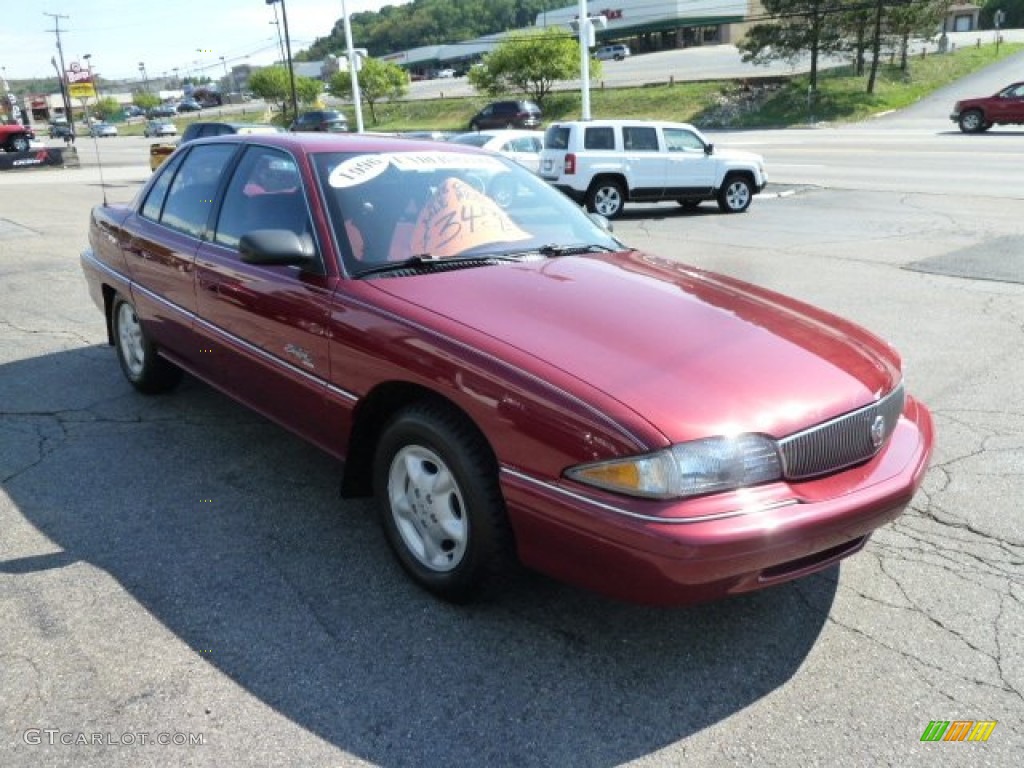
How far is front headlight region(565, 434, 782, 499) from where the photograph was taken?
255cm

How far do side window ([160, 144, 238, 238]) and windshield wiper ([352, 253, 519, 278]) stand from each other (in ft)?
4.62

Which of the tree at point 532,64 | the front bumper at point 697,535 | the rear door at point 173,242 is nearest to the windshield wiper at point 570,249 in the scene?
the front bumper at point 697,535

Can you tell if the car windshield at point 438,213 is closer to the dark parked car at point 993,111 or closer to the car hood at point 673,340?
the car hood at point 673,340

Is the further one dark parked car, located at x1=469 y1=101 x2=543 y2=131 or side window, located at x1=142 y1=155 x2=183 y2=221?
dark parked car, located at x1=469 y1=101 x2=543 y2=131

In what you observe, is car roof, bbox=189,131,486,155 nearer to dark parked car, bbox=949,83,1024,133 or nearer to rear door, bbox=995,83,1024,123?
dark parked car, bbox=949,83,1024,133

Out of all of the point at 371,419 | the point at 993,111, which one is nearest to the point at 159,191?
the point at 371,419

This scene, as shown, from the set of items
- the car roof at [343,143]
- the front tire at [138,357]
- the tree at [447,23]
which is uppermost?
the tree at [447,23]

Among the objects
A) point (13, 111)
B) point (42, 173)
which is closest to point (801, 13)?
point (42, 173)

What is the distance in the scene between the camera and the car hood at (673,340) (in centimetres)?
273

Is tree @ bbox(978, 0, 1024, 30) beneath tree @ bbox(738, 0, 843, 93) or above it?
above

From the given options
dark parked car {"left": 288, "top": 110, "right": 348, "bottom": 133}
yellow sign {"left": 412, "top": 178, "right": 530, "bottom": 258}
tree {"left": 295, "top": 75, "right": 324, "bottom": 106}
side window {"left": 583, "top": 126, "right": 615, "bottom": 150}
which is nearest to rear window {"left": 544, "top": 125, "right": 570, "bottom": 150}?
side window {"left": 583, "top": 126, "right": 615, "bottom": 150}

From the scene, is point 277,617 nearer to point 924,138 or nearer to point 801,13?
point 924,138

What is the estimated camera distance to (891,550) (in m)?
3.62

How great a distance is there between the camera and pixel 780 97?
44.0 m
